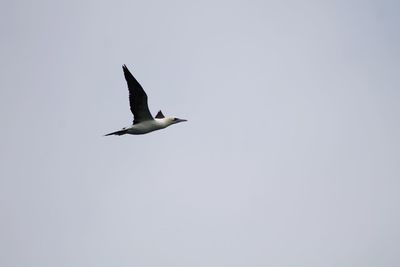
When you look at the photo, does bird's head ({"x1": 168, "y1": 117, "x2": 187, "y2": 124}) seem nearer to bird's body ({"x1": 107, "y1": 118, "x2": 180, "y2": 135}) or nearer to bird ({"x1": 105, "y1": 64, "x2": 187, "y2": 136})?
bird ({"x1": 105, "y1": 64, "x2": 187, "y2": 136})

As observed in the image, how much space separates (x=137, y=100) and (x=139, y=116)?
1402 millimetres

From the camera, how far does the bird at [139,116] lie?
1323 inches

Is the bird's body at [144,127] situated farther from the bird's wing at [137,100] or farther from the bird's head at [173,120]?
the bird's head at [173,120]

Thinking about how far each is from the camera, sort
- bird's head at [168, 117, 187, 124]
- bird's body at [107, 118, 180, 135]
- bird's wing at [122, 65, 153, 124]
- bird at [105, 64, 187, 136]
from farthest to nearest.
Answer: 1. bird's head at [168, 117, 187, 124]
2. bird's body at [107, 118, 180, 135]
3. bird at [105, 64, 187, 136]
4. bird's wing at [122, 65, 153, 124]

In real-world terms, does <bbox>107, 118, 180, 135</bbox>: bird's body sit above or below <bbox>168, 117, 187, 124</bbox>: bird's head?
below

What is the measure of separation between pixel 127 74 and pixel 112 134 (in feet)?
13.7

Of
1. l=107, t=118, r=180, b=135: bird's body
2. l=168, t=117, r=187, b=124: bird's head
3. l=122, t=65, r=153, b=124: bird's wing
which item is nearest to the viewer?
l=122, t=65, r=153, b=124: bird's wing

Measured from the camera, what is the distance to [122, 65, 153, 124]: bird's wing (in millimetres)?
33312

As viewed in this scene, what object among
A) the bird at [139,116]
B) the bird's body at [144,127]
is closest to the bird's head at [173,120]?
the bird at [139,116]

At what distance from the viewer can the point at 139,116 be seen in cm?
3575

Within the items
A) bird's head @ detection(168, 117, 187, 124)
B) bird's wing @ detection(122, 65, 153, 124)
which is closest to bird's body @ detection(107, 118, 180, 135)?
bird's wing @ detection(122, 65, 153, 124)

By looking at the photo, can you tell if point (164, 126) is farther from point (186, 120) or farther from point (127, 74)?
point (127, 74)

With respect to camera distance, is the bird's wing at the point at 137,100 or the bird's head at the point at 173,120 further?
the bird's head at the point at 173,120

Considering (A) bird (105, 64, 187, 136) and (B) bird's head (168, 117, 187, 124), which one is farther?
(B) bird's head (168, 117, 187, 124)
